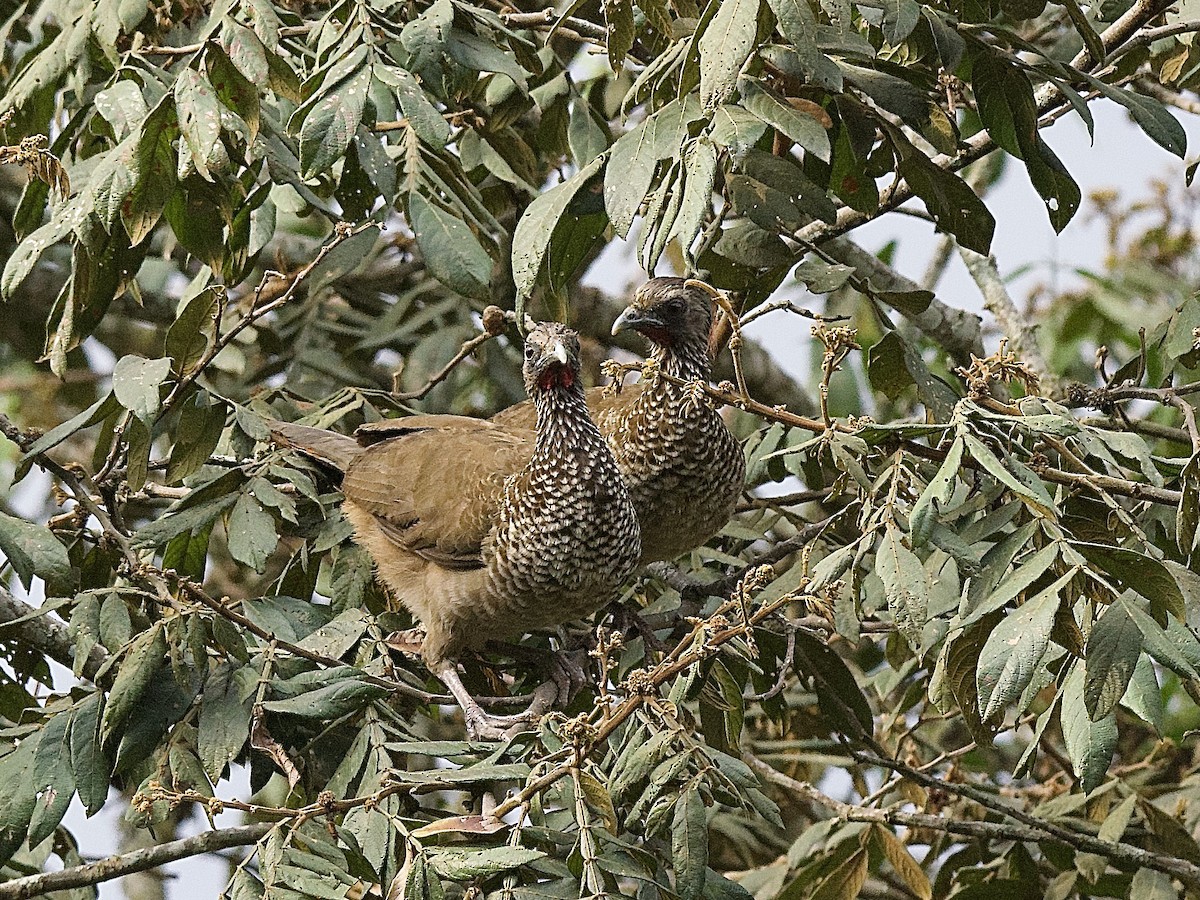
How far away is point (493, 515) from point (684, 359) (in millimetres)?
635

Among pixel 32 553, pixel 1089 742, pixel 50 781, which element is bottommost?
pixel 50 781

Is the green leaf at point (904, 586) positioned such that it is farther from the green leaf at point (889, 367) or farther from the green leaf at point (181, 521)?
the green leaf at point (181, 521)

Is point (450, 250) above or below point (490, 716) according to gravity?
above

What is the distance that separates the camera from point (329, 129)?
2395 millimetres

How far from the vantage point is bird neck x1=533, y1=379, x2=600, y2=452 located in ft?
10.8

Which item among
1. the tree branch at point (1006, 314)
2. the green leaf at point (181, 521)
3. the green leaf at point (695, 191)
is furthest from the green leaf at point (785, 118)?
the tree branch at point (1006, 314)

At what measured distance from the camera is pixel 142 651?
8.07ft

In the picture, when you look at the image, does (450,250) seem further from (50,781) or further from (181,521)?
(50,781)

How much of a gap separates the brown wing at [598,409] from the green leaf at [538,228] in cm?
126

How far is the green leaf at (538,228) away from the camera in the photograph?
7.74ft

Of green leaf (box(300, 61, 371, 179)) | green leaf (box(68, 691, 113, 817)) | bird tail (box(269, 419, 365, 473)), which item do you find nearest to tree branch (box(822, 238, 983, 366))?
bird tail (box(269, 419, 365, 473))

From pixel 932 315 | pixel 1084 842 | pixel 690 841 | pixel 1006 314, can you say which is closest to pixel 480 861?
pixel 690 841

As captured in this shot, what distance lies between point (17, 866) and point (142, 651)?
82cm

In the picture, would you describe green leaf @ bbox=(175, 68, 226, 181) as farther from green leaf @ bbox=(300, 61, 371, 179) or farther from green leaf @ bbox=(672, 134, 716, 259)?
green leaf @ bbox=(672, 134, 716, 259)
